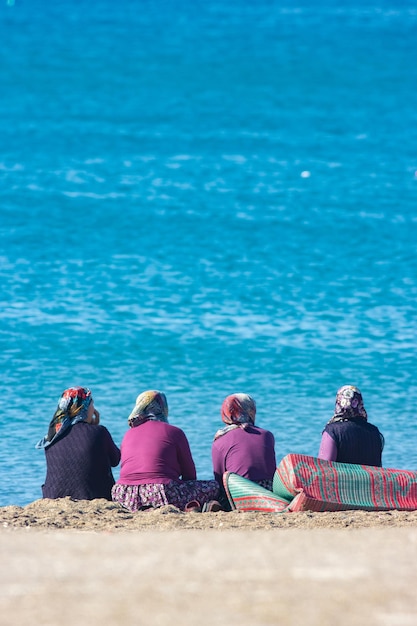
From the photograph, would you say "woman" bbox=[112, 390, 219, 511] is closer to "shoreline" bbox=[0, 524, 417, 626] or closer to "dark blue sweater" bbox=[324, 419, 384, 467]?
"dark blue sweater" bbox=[324, 419, 384, 467]

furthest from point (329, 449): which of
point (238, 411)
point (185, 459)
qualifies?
point (185, 459)

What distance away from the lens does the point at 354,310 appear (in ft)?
60.5

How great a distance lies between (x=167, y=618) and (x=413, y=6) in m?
32.5

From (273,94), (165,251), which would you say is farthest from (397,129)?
(165,251)

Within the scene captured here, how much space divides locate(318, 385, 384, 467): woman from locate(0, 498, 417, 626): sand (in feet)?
4.13

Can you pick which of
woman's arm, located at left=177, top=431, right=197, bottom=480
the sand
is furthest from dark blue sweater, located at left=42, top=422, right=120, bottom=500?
the sand

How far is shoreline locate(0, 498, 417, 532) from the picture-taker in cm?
524

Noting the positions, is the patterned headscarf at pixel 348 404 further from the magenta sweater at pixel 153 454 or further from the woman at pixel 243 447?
the magenta sweater at pixel 153 454

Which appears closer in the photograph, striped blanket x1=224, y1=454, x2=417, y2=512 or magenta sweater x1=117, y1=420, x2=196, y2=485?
striped blanket x1=224, y1=454, x2=417, y2=512

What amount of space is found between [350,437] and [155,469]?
1.12 meters

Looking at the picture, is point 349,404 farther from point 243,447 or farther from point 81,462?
point 81,462

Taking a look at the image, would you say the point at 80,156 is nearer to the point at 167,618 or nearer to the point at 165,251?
the point at 165,251

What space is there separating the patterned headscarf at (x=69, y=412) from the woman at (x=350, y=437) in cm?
134

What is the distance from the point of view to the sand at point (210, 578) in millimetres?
3098
